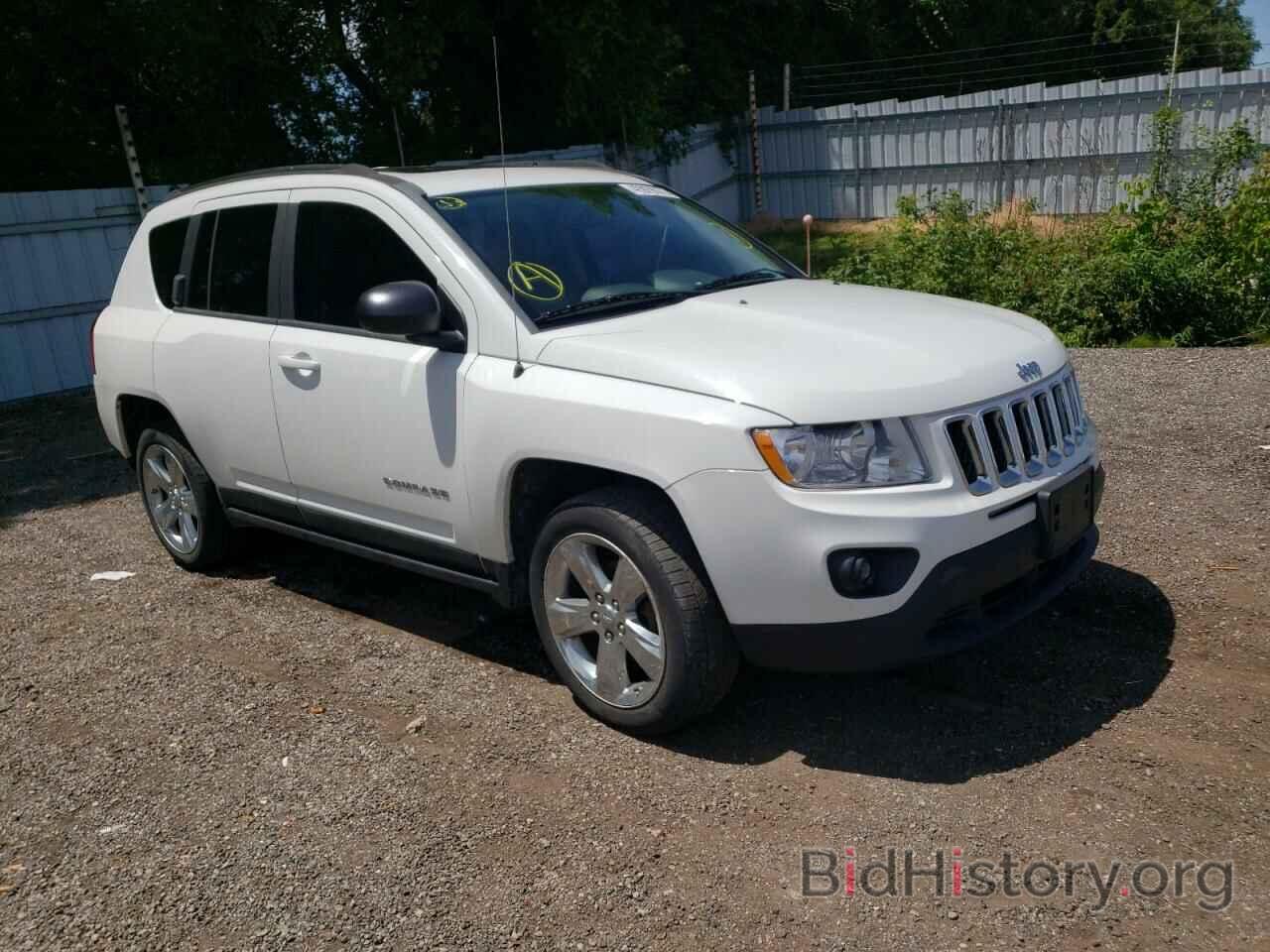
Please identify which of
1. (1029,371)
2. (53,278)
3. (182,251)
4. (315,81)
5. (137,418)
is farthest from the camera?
(315,81)

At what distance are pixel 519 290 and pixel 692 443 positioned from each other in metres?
1.04

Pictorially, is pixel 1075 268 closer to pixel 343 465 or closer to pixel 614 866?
pixel 343 465

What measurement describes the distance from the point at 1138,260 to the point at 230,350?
23.8ft

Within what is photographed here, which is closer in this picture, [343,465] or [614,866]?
[614,866]

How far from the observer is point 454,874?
3262mm

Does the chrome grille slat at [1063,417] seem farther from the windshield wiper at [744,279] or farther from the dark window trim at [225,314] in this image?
the dark window trim at [225,314]

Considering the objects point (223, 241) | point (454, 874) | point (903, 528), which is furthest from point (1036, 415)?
point (223, 241)

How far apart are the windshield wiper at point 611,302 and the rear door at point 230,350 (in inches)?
57.4

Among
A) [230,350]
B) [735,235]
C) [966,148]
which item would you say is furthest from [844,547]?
[966,148]

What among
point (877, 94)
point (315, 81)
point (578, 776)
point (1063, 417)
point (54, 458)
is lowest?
point (54, 458)

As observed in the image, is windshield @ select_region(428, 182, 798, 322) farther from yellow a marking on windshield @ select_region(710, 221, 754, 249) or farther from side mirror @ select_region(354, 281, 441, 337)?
side mirror @ select_region(354, 281, 441, 337)

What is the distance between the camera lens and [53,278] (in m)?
11.9

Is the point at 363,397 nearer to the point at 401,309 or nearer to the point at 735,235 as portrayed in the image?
the point at 401,309

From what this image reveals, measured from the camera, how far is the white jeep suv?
3.41 metres
